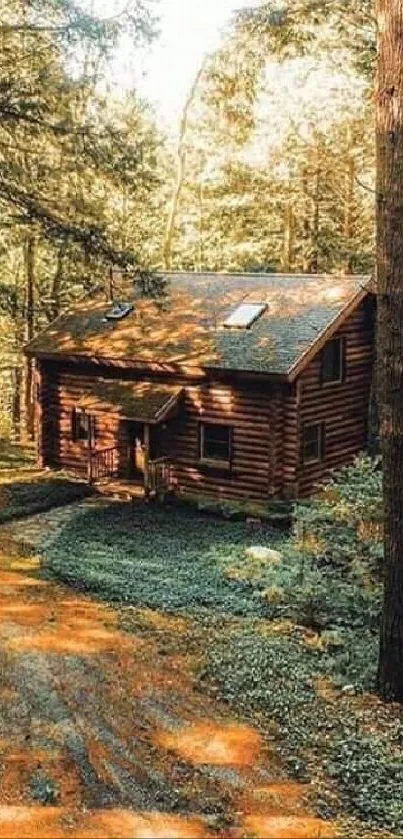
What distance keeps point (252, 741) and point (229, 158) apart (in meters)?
27.5

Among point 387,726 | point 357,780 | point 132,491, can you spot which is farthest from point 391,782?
point 132,491

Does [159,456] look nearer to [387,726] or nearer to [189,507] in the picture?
[189,507]

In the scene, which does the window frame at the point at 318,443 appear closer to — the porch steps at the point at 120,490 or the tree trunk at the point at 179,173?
the porch steps at the point at 120,490

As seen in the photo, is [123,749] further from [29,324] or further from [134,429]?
[29,324]

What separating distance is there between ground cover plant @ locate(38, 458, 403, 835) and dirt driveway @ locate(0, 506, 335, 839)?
35cm

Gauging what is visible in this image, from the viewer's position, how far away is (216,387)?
20.3 metres

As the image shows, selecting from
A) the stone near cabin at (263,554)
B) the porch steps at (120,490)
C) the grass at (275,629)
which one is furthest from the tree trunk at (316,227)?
the stone near cabin at (263,554)

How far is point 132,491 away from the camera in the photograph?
68.7 feet

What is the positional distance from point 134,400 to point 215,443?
7.54 ft

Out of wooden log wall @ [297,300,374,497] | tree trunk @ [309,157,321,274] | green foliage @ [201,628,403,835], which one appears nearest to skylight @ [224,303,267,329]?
wooden log wall @ [297,300,374,497]

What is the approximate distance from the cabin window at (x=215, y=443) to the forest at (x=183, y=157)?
4116 millimetres

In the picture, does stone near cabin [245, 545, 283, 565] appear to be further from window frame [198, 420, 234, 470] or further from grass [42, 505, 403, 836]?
window frame [198, 420, 234, 470]

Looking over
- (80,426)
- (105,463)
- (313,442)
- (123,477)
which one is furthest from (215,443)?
(80,426)

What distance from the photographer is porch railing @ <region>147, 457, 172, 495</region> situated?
20656mm
